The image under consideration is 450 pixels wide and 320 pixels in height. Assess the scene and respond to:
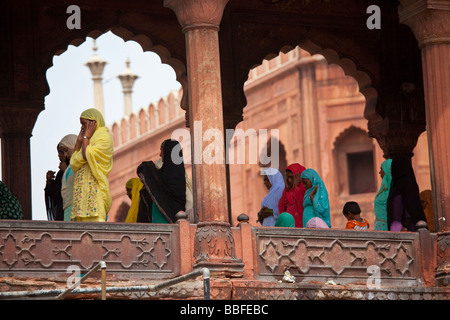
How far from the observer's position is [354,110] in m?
33.4

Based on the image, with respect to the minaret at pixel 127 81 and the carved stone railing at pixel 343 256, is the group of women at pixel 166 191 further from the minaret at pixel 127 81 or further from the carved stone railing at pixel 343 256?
the minaret at pixel 127 81

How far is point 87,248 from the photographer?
13805 mm

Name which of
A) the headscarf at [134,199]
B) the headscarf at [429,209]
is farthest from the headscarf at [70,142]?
the headscarf at [429,209]

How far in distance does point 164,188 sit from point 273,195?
195cm

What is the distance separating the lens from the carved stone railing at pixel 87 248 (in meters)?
13.5

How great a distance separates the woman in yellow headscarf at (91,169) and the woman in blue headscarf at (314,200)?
246 cm

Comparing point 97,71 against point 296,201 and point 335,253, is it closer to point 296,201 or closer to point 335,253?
point 296,201

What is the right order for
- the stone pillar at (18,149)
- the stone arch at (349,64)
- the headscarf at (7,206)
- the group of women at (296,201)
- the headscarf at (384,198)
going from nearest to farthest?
the headscarf at (7,206) → the group of women at (296,201) → the headscarf at (384,198) → the stone pillar at (18,149) → the stone arch at (349,64)

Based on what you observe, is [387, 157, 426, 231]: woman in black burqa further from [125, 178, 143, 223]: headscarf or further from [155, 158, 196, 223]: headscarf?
[125, 178, 143, 223]: headscarf

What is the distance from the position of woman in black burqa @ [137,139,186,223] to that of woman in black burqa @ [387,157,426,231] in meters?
2.51
